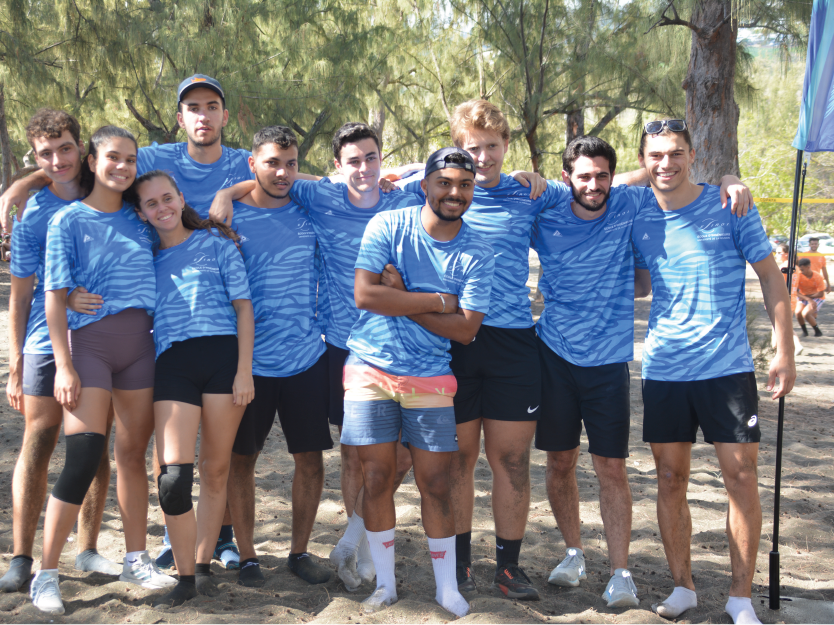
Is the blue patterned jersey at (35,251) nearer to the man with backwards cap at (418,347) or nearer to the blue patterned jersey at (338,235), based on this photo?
the blue patterned jersey at (338,235)

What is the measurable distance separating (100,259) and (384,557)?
185cm

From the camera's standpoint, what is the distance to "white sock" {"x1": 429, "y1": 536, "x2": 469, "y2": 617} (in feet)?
9.94

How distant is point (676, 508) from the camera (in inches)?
128

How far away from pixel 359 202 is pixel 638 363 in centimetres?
727

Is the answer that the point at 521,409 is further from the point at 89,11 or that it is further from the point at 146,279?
the point at 89,11

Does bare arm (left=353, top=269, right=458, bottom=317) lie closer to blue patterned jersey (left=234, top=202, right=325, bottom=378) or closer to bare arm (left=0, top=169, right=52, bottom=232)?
blue patterned jersey (left=234, top=202, right=325, bottom=378)

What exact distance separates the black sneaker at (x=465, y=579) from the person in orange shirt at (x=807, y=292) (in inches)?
434

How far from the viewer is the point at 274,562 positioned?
374 cm

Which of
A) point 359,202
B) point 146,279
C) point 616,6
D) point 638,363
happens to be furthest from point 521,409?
point 616,6

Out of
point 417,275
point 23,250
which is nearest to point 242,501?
point 417,275

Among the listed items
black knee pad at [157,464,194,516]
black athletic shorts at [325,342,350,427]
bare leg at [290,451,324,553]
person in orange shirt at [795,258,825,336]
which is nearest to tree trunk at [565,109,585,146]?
person in orange shirt at [795,258,825,336]

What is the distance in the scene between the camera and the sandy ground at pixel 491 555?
9.92 ft

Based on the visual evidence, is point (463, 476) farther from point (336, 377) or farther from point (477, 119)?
point (477, 119)

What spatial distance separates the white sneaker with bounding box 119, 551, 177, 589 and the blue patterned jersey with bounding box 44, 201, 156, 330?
1.13 m
